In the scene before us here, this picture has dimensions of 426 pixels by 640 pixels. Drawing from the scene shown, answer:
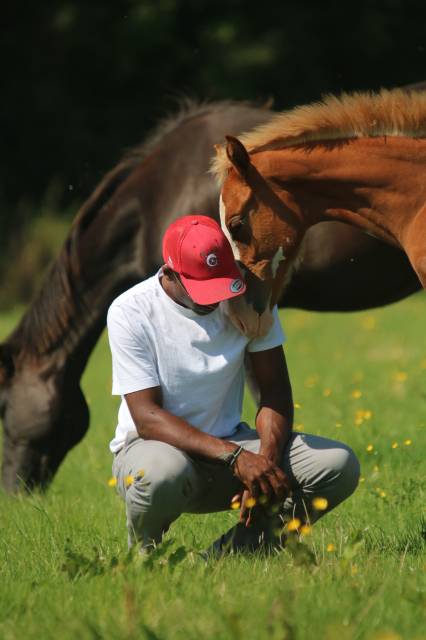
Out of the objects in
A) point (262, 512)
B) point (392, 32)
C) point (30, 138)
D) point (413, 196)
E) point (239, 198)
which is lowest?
point (392, 32)

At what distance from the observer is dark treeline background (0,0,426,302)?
21.6 m

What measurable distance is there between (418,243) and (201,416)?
121 cm

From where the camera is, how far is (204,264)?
396cm

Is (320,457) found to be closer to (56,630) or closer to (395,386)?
(56,630)

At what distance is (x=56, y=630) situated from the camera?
3154 mm

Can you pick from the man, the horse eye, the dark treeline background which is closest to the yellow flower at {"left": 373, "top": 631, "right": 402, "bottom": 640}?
the man

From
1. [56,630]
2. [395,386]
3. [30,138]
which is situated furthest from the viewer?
Result: [30,138]

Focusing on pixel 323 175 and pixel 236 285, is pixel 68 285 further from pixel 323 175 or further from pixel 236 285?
pixel 236 285

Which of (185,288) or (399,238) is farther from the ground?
(185,288)

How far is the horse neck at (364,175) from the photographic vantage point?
467 centimetres

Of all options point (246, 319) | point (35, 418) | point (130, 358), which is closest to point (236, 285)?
point (246, 319)

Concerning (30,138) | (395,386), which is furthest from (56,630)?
(30,138)

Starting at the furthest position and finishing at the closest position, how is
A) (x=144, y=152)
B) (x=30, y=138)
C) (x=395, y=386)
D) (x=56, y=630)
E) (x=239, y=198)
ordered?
(x=30, y=138), (x=395, y=386), (x=144, y=152), (x=239, y=198), (x=56, y=630)

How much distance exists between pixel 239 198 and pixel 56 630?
212 cm
